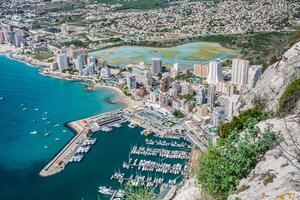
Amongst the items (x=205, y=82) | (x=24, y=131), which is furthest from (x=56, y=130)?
(x=205, y=82)

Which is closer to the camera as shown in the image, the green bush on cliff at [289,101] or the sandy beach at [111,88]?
the green bush on cliff at [289,101]

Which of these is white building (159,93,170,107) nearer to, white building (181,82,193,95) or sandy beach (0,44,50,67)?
white building (181,82,193,95)

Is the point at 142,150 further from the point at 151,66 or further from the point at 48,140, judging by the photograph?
the point at 151,66

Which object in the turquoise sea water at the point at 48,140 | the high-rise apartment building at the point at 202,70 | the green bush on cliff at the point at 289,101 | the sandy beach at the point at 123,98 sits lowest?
the turquoise sea water at the point at 48,140

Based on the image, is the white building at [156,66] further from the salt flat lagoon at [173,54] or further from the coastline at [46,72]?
the coastline at [46,72]

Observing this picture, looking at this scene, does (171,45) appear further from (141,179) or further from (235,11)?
(141,179)

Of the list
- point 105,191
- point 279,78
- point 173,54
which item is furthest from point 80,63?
point 279,78

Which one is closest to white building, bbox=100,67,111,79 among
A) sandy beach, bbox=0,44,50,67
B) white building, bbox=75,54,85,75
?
white building, bbox=75,54,85,75

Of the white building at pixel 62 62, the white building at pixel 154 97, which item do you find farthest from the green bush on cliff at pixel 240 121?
the white building at pixel 62 62
